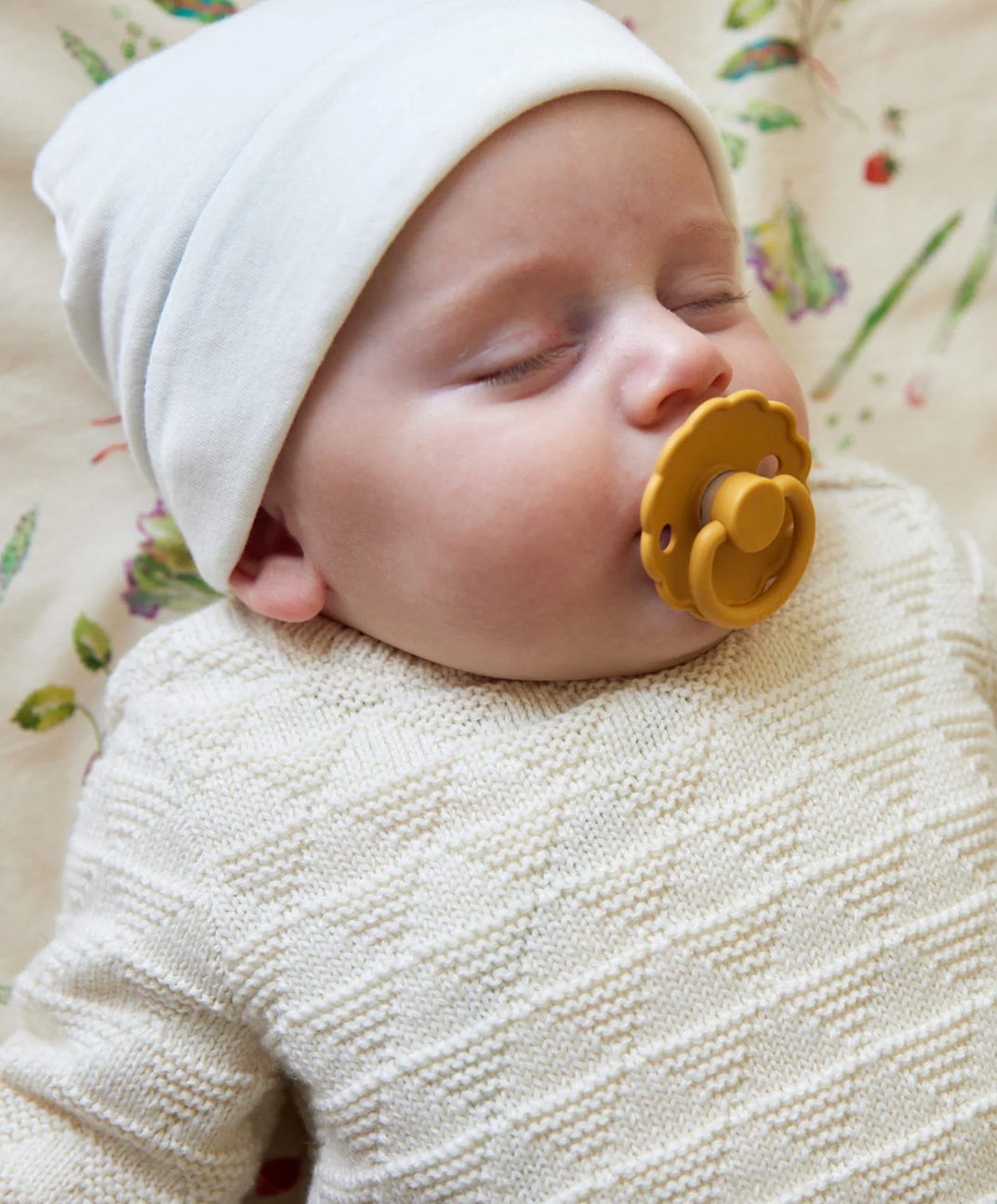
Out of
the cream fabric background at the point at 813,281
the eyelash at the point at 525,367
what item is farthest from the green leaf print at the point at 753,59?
the eyelash at the point at 525,367

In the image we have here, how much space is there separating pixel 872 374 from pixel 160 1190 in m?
1.05

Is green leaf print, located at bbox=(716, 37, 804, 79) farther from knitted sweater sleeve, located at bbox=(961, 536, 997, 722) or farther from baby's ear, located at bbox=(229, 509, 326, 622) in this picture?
baby's ear, located at bbox=(229, 509, 326, 622)

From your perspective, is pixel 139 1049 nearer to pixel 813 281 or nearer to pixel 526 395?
pixel 526 395

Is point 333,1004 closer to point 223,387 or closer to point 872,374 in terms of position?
point 223,387

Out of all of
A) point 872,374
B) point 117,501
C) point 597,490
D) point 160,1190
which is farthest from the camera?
point 872,374

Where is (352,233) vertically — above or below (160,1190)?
above

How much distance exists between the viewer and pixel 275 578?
0.84 metres

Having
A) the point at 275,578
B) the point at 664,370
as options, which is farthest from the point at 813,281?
the point at 275,578

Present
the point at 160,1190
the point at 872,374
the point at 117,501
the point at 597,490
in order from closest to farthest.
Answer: the point at 597,490 → the point at 160,1190 → the point at 117,501 → the point at 872,374

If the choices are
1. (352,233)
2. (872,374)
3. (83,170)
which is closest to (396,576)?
(352,233)

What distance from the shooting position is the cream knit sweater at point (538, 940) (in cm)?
74

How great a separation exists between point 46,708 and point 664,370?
70 centimetres

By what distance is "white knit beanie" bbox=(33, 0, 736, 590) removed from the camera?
72 centimetres

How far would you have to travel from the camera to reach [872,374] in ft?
4.06
